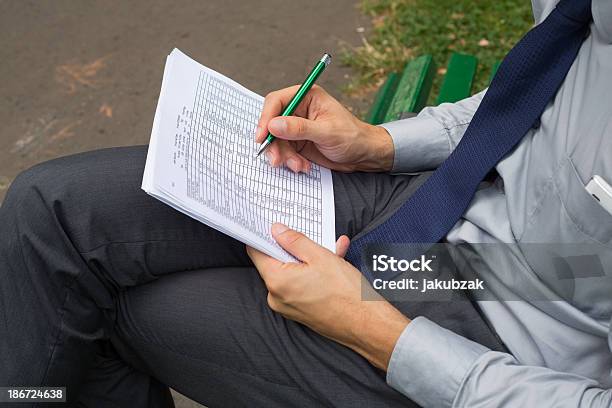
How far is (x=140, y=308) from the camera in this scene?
60.4 inches

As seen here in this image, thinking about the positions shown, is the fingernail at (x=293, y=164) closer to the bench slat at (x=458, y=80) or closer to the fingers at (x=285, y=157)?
the fingers at (x=285, y=157)

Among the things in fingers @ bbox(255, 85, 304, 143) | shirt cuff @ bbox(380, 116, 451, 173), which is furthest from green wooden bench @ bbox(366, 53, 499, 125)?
fingers @ bbox(255, 85, 304, 143)

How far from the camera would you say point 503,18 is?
367 centimetres

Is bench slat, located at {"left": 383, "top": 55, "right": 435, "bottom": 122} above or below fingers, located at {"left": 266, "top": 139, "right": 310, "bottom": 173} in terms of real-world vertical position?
above

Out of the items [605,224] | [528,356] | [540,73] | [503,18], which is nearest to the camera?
[605,224]

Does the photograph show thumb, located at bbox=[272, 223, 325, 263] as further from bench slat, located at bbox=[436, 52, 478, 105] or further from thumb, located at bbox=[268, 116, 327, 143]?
bench slat, located at bbox=[436, 52, 478, 105]

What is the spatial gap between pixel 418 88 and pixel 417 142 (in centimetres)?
80

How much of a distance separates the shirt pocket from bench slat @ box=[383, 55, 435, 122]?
102 centimetres

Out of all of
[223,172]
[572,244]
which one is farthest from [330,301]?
[572,244]

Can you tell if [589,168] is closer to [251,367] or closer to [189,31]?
[251,367]

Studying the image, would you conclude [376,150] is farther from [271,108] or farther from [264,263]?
[264,263]

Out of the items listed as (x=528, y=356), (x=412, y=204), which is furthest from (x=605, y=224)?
(x=412, y=204)

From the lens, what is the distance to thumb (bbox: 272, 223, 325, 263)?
1431 millimetres

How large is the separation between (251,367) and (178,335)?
0.52ft
